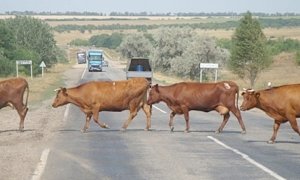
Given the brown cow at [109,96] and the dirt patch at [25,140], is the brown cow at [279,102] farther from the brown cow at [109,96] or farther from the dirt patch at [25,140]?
the dirt patch at [25,140]

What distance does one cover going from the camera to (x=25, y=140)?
18.9 m

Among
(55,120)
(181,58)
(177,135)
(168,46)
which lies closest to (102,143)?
(177,135)

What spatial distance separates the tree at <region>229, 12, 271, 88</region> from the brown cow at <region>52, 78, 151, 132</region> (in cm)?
4631

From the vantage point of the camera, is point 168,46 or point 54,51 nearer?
point 168,46

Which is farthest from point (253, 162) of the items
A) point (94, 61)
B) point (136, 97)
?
point (94, 61)

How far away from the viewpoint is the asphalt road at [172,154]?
12859mm

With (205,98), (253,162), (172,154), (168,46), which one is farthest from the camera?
(168,46)

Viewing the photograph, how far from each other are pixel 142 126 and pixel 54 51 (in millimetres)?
84015

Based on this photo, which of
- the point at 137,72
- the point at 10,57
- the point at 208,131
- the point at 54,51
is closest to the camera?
the point at 208,131

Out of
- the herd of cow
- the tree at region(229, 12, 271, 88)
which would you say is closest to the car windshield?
the tree at region(229, 12, 271, 88)

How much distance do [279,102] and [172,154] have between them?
4.27 metres

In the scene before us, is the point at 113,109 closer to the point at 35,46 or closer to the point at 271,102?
the point at 271,102

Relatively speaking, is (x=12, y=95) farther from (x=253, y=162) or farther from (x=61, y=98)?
(x=253, y=162)

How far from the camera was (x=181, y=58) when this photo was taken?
287 ft
